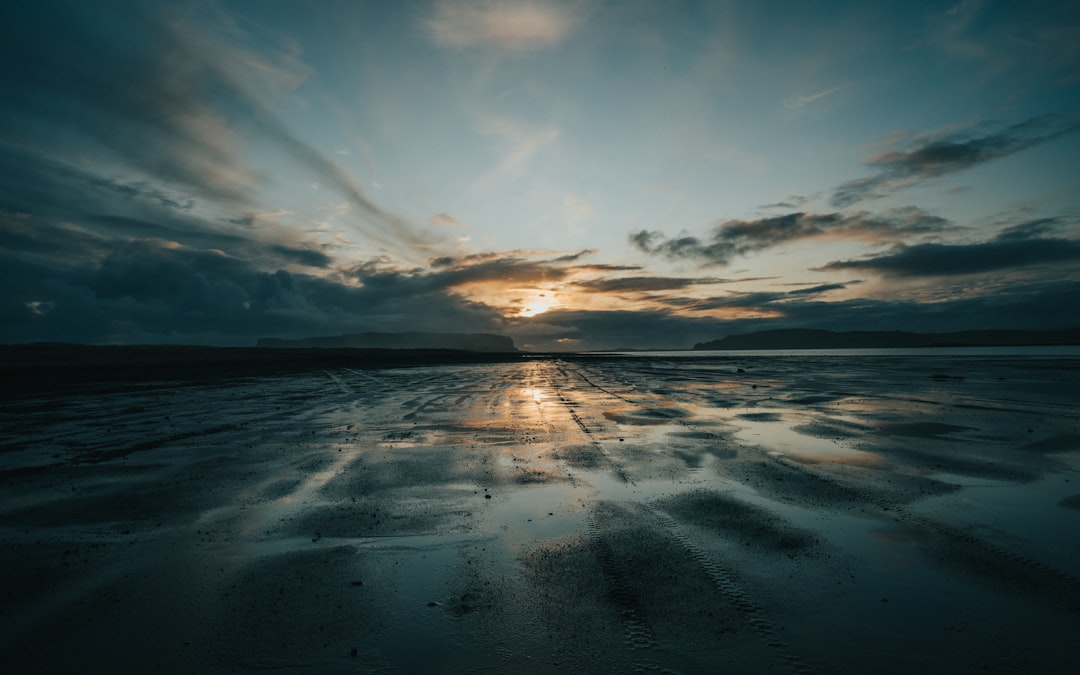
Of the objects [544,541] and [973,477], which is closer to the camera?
[544,541]

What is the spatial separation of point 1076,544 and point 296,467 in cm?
1346

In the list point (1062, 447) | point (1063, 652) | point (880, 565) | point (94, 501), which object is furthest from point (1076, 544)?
point (94, 501)

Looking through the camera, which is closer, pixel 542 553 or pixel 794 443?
pixel 542 553

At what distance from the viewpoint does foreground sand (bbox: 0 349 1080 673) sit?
448 centimetres

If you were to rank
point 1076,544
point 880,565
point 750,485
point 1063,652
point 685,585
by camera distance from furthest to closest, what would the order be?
point 750,485 < point 1076,544 < point 880,565 < point 685,585 < point 1063,652

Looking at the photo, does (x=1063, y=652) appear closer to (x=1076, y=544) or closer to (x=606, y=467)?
(x=1076, y=544)

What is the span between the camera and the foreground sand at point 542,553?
448 cm

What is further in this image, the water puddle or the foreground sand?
the water puddle

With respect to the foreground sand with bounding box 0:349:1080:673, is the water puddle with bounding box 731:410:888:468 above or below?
below

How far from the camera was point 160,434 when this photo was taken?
15953 millimetres

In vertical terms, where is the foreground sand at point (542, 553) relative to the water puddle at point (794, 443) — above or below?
above

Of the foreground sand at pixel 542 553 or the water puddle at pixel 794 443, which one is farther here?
the water puddle at pixel 794 443

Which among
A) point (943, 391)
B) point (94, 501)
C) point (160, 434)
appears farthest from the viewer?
point (943, 391)

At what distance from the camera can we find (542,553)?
6684 mm
